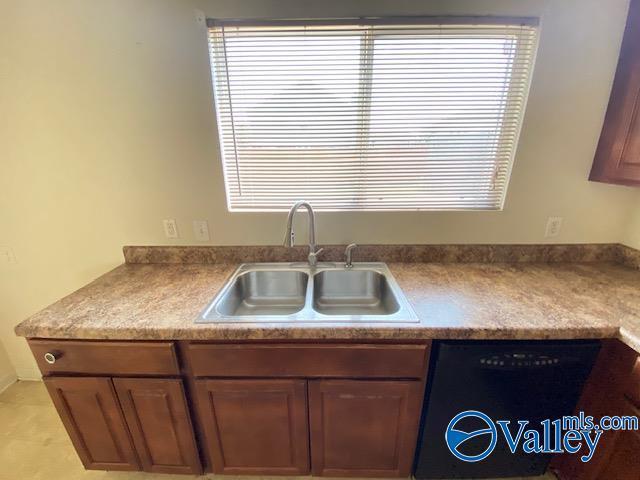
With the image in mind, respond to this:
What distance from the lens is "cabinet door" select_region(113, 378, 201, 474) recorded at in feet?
3.45

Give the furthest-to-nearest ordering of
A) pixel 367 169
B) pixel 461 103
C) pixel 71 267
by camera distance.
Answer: pixel 71 267 < pixel 367 169 < pixel 461 103

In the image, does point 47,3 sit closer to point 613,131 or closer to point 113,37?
point 113,37

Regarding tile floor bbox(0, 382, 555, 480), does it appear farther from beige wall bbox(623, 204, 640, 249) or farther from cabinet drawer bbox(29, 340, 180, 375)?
beige wall bbox(623, 204, 640, 249)

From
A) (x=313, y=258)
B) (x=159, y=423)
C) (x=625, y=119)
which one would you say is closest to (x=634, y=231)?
(x=625, y=119)

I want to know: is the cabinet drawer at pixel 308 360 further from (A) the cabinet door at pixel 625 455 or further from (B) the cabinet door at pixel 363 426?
(A) the cabinet door at pixel 625 455

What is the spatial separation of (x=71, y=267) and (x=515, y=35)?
2739mm

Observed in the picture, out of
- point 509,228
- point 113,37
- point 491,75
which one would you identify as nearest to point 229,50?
point 113,37

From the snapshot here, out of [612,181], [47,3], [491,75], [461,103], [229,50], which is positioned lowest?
[612,181]

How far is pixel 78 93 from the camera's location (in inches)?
50.6

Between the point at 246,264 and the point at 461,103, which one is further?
the point at 246,264

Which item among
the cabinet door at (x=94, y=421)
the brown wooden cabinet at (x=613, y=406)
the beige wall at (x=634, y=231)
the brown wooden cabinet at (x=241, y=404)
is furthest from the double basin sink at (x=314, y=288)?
the beige wall at (x=634, y=231)

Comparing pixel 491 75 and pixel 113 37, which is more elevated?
pixel 113 37

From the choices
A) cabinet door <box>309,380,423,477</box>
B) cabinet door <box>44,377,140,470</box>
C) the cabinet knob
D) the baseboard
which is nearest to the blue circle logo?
cabinet door <box>309,380,423,477</box>

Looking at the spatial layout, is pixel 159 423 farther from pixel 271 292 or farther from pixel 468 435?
pixel 468 435
